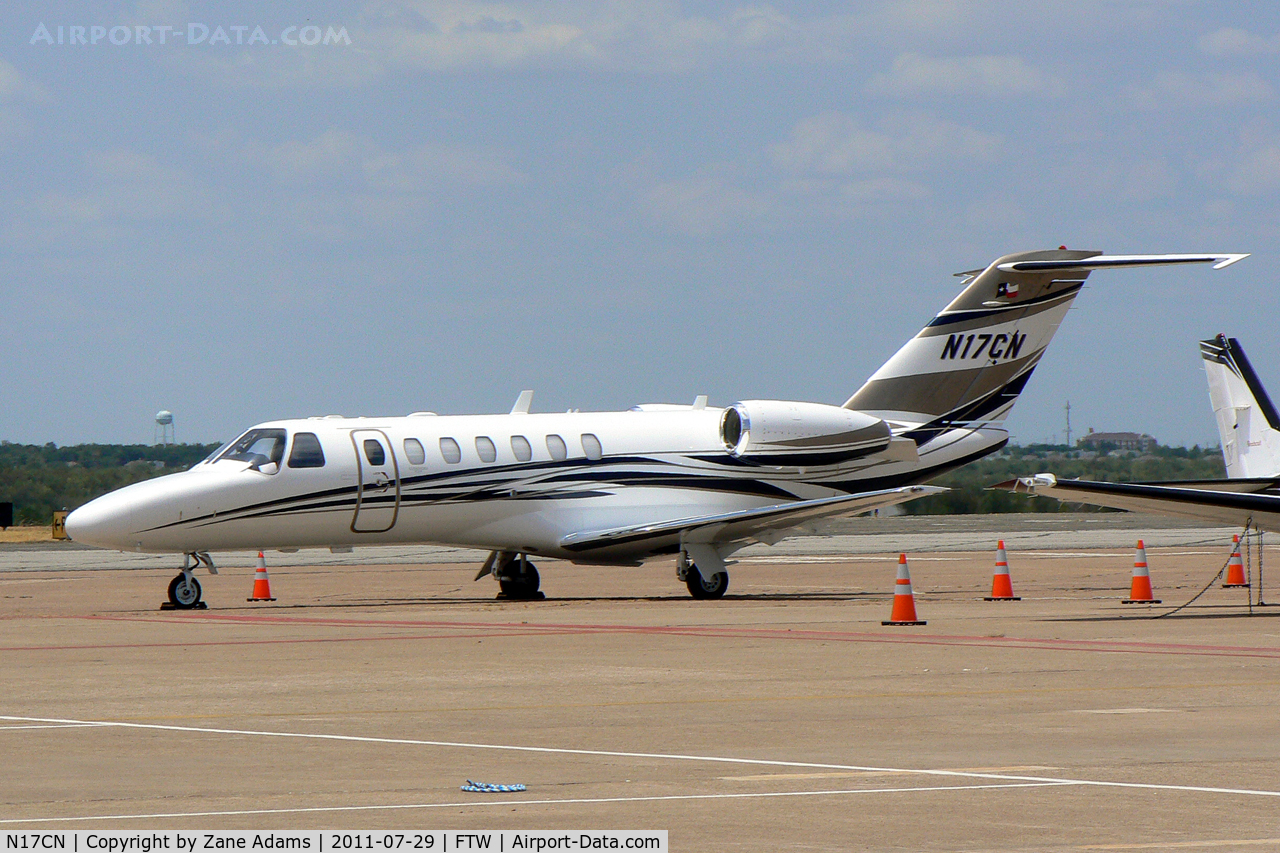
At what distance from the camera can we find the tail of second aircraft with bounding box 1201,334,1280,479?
2662 centimetres

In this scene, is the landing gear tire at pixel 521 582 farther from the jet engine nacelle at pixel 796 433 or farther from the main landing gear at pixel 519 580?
the jet engine nacelle at pixel 796 433

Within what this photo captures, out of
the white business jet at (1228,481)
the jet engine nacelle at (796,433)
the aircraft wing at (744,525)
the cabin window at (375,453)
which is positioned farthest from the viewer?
the jet engine nacelle at (796,433)

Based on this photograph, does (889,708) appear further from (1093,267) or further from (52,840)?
(1093,267)

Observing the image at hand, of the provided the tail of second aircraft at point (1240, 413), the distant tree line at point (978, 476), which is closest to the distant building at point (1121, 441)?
the distant tree line at point (978, 476)

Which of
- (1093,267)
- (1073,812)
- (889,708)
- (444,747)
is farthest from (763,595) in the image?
(1073,812)

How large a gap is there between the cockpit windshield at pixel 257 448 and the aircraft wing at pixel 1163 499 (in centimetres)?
1051

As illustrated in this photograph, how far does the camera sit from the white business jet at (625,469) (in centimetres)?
2359

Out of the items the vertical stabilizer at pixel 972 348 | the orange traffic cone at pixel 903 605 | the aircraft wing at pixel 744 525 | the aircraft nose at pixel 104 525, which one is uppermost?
the vertical stabilizer at pixel 972 348

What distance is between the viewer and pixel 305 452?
943 inches

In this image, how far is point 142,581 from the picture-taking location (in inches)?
1302

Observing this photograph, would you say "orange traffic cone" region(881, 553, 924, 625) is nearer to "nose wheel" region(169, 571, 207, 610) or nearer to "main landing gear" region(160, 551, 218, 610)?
"main landing gear" region(160, 551, 218, 610)

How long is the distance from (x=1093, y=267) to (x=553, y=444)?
8365mm

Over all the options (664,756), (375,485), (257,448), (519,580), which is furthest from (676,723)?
(519,580)

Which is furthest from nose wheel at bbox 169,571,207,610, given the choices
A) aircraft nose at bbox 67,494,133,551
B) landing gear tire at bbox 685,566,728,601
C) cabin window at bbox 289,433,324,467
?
landing gear tire at bbox 685,566,728,601
